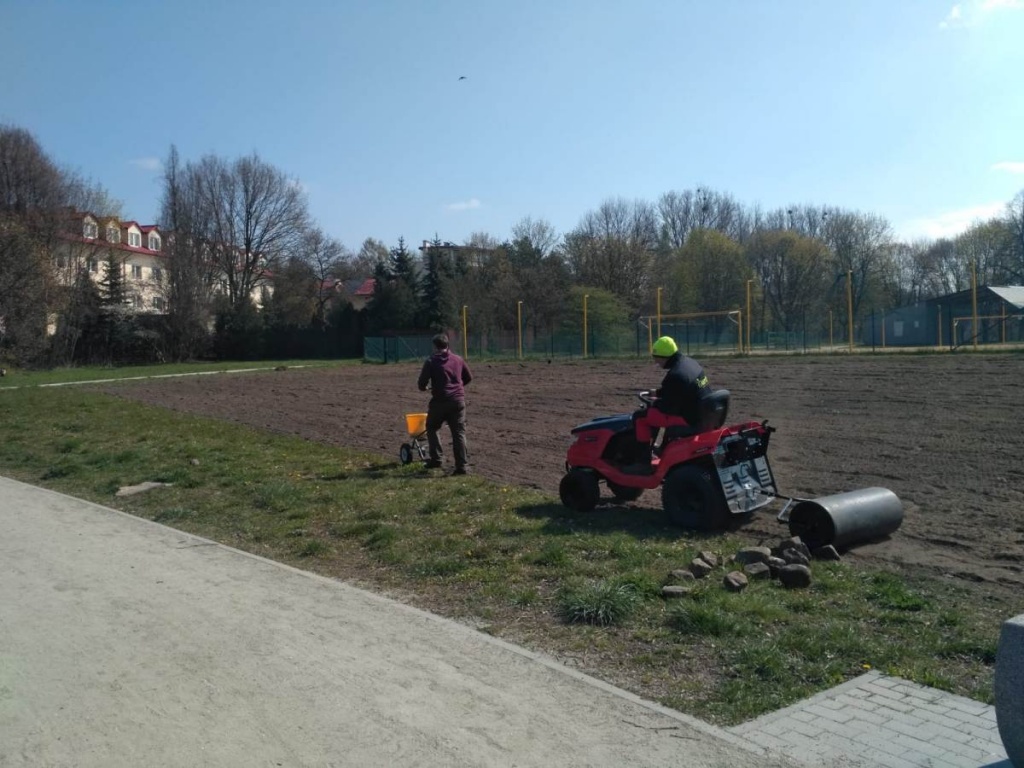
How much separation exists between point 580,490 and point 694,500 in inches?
53.6

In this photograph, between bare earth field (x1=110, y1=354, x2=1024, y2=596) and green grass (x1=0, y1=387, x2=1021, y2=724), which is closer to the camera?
green grass (x1=0, y1=387, x2=1021, y2=724)

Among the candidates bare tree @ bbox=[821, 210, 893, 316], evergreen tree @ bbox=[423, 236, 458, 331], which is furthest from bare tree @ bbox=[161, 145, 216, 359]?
bare tree @ bbox=[821, 210, 893, 316]

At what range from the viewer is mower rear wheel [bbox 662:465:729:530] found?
8102 mm

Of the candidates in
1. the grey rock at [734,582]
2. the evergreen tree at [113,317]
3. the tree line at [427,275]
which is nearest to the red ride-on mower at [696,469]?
the grey rock at [734,582]

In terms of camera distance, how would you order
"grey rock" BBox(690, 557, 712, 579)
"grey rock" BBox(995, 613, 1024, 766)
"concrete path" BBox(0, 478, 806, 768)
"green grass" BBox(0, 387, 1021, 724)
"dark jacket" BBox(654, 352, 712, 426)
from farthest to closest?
"dark jacket" BBox(654, 352, 712, 426), "grey rock" BBox(690, 557, 712, 579), "green grass" BBox(0, 387, 1021, 724), "concrete path" BBox(0, 478, 806, 768), "grey rock" BBox(995, 613, 1024, 766)

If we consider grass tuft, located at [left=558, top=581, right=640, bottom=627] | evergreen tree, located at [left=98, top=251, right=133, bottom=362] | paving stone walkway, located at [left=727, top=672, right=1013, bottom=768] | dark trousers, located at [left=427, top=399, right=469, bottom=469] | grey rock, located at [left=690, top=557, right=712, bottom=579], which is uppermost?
evergreen tree, located at [left=98, top=251, right=133, bottom=362]

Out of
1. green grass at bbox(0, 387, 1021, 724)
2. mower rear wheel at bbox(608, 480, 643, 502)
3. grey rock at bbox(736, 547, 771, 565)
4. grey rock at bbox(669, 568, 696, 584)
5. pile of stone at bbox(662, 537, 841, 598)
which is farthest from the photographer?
mower rear wheel at bbox(608, 480, 643, 502)

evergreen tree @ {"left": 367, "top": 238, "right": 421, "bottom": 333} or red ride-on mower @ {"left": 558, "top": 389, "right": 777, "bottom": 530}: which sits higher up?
evergreen tree @ {"left": 367, "top": 238, "right": 421, "bottom": 333}

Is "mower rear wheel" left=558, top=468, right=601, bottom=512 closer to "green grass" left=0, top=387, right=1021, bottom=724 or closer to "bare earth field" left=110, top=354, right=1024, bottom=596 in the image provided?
"green grass" left=0, top=387, right=1021, bottom=724

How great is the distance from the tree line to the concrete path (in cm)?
4160

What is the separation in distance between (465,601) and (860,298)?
6388 cm

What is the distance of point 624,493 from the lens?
381 inches

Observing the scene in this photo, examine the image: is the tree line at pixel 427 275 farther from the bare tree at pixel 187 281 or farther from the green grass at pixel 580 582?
the green grass at pixel 580 582

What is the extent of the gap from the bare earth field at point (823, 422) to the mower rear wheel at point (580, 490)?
2.41ft
